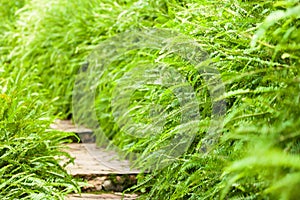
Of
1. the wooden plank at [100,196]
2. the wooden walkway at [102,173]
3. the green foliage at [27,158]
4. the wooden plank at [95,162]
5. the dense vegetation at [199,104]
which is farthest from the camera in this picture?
the wooden plank at [95,162]

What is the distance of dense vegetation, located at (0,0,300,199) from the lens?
143 centimetres

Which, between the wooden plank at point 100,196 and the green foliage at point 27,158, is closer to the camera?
the green foliage at point 27,158

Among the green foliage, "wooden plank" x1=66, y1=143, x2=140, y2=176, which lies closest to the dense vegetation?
the green foliage

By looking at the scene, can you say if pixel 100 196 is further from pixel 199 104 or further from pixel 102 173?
pixel 199 104

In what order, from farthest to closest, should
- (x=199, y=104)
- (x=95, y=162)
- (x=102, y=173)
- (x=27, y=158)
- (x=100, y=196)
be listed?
(x=95, y=162), (x=102, y=173), (x=100, y=196), (x=27, y=158), (x=199, y=104)

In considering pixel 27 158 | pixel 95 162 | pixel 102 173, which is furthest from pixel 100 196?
pixel 95 162

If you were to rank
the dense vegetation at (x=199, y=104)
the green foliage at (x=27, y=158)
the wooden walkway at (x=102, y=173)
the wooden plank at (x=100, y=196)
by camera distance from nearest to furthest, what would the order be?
the dense vegetation at (x=199, y=104)
the green foliage at (x=27, y=158)
the wooden plank at (x=100, y=196)
the wooden walkway at (x=102, y=173)

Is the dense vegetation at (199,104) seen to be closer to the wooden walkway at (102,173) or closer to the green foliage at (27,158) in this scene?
the green foliage at (27,158)

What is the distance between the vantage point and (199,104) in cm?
221

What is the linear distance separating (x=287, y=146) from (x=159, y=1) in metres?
2.60

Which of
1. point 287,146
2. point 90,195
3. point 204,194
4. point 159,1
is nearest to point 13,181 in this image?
point 90,195

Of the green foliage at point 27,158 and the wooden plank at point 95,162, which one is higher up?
the green foliage at point 27,158

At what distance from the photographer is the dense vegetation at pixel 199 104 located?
1.43 m

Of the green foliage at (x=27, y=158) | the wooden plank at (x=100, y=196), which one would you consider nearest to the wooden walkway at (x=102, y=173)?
the wooden plank at (x=100, y=196)
